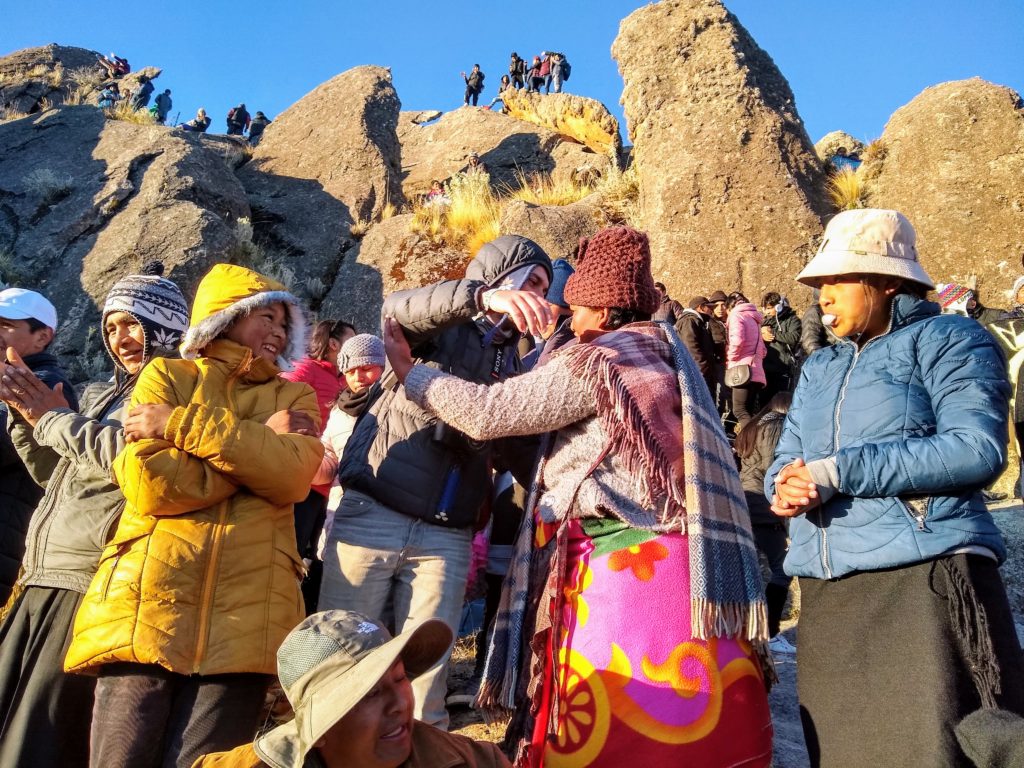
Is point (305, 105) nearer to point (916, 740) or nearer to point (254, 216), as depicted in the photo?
point (254, 216)

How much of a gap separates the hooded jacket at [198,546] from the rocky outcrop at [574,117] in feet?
47.3

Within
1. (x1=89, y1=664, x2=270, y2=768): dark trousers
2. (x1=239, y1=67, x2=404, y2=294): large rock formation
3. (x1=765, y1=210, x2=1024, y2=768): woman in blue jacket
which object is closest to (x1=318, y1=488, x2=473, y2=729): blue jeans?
(x1=89, y1=664, x2=270, y2=768): dark trousers

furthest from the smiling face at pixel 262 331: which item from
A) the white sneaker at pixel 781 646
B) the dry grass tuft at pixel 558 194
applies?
the dry grass tuft at pixel 558 194

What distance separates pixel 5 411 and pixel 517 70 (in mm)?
26762

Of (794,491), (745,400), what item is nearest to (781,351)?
(745,400)

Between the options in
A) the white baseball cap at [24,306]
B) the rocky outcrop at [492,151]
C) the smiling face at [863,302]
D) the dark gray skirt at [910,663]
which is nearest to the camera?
the dark gray skirt at [910,663]

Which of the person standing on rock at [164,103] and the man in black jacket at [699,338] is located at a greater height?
the person standing on rock at [164,103]

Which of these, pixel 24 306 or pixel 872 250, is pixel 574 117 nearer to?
pixel 24 306

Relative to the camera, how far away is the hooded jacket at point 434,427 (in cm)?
277

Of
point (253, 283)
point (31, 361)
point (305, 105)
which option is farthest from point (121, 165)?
point (253, 283)

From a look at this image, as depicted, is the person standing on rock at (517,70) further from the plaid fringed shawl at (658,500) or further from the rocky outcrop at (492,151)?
the plaid fringed shawl at (658,500)

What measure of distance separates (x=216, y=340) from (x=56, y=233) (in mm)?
11040

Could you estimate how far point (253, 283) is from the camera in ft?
9.36

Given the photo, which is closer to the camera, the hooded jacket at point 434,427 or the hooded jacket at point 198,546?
the hooded jacket at point 198,546
